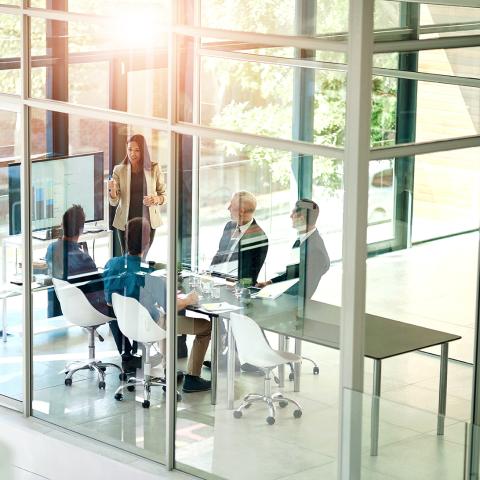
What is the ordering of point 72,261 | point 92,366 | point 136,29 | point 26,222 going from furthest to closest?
point 26,222 < point 72,261 < point 92,366 < point 136,29

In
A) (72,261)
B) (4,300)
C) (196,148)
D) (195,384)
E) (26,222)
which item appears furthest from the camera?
(4,300)

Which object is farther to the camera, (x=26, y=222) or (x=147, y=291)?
(x=26, y=222)

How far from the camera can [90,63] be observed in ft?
28.5

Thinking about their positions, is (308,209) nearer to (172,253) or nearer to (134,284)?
(172,253)

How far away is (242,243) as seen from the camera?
7887 millimetres

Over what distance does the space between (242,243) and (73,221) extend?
1.71 m

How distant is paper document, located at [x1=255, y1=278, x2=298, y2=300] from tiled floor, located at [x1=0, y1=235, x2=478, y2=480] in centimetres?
30


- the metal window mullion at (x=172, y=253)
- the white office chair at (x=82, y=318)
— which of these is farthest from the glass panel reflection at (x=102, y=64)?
the white office chair at (x=82, y=318)

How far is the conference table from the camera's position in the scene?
7441 mm

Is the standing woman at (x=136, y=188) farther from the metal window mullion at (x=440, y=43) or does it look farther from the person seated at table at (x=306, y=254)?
the metal window mullion at (x=440, y=43)

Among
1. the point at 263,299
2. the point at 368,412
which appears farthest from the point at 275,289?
the point at 368,412

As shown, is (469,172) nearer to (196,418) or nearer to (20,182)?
(196,418)

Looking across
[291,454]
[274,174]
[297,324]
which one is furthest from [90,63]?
[291,454]

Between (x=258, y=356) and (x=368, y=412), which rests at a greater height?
(x=258, y=356)
